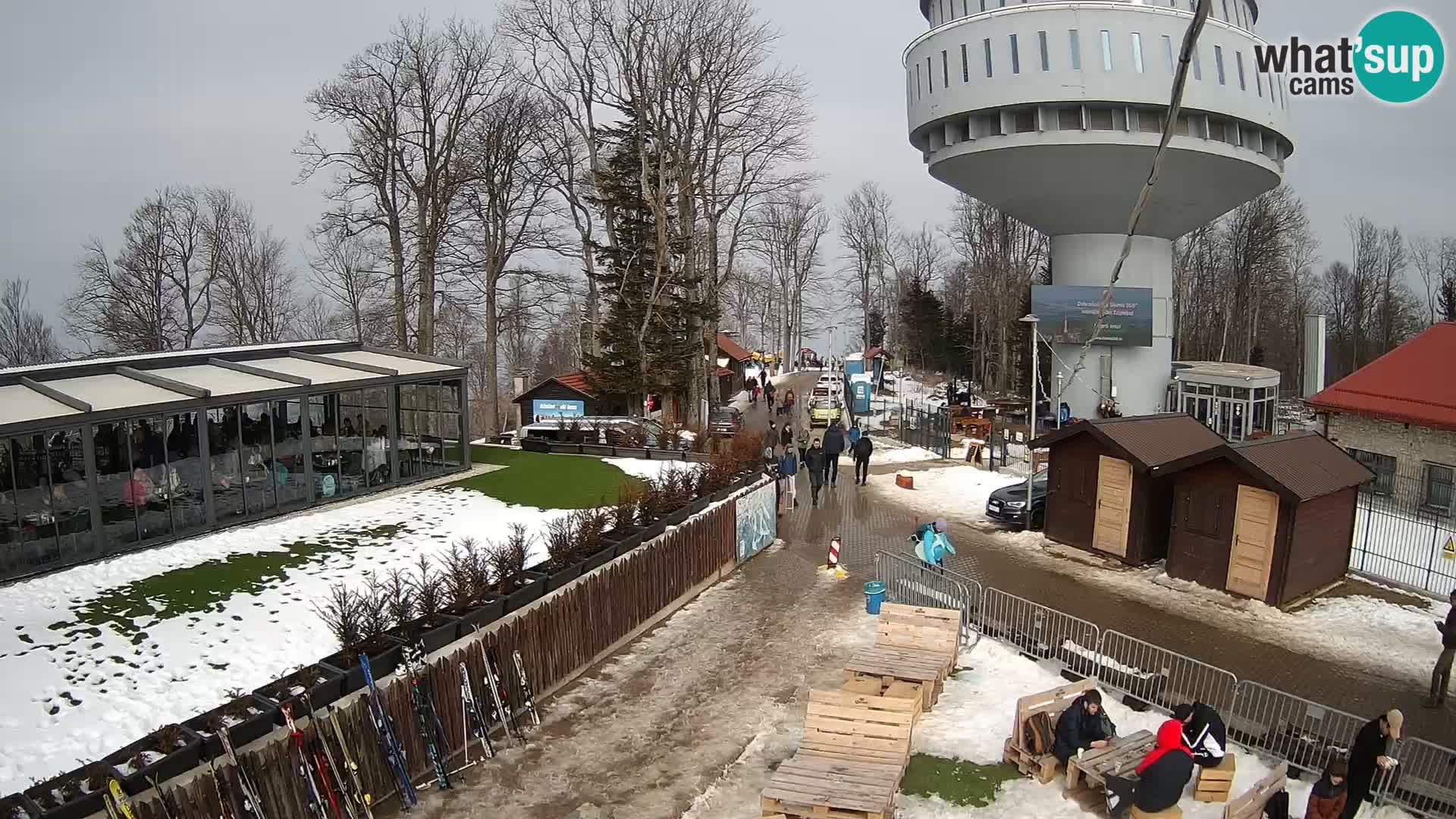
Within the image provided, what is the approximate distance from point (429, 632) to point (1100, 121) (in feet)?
90.6

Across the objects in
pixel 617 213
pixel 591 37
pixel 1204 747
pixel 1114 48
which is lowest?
pixel 1204 747

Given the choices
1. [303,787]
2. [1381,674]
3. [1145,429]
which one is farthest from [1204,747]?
[1145,429]

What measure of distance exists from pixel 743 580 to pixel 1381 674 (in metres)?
10.6

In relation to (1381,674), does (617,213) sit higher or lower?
higher

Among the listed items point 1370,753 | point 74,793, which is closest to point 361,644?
point 74,793

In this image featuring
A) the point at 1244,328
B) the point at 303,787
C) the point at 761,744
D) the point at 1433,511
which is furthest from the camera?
the point at 1244,328

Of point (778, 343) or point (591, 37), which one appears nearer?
point (591, 37)

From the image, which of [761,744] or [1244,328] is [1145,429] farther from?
[1244,328]

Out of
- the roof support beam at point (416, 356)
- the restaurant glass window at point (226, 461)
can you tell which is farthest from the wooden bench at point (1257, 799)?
the roof support beam at point (416, 356)

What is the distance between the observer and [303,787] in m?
8.48

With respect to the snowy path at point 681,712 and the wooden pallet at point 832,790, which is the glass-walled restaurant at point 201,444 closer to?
the snowy path at point 681,712

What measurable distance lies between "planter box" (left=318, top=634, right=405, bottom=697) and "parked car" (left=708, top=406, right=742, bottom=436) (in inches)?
808

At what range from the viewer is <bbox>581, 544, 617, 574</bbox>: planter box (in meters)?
14.8

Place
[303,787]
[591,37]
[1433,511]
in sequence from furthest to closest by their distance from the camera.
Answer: [591,37] → [1433,511] → [303,787]
